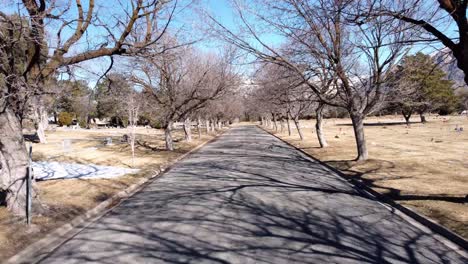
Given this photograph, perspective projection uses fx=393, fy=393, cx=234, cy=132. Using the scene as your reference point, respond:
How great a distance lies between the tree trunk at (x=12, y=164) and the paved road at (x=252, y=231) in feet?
5.22

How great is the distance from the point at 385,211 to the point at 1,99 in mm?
8005

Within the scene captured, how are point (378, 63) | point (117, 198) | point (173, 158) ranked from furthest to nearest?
point (173, 158) → point (378, 63) → point (117, 198)

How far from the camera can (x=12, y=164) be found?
305 inches

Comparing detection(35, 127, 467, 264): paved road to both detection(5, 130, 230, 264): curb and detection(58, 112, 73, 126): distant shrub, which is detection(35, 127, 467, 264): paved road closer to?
detection(5, 130, 230, 264): curb

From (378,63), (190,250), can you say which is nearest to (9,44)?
(190,250)

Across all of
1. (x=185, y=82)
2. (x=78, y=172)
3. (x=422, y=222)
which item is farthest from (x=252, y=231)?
(x=185, y=82)

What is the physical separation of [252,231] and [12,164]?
16.1 feet

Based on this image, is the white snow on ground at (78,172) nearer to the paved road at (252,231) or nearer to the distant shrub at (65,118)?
the paved road at (252,231)

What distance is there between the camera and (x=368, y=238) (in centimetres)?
627

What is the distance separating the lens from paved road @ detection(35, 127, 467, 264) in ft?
18.0

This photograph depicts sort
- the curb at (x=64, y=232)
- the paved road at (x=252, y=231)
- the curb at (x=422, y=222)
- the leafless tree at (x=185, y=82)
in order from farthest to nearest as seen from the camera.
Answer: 1. the leafless tree at (x=185, y=82)
2. the curb at (x=422, y=222)
3. the curb at (x=64, y=232)
4. the paved road at (x=252, y=231)

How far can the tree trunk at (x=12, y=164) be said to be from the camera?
7.68 metres

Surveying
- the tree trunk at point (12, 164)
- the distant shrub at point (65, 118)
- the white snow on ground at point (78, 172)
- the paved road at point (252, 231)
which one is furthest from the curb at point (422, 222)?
the distant shrub at point (65, 118)

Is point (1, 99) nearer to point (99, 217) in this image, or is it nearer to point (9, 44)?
point (9, 44)
